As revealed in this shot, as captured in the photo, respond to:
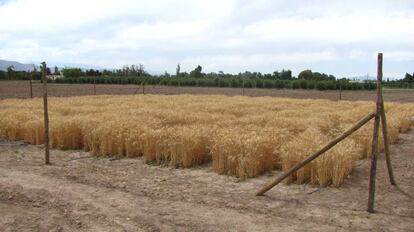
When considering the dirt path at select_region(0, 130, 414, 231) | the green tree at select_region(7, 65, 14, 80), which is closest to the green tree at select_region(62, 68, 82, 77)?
the green tree at select_region(7, 65, 14, 80)

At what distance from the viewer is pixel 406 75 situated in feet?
306

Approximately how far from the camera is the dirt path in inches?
209

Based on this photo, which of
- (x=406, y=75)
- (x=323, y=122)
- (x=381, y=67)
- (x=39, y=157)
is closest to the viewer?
(x=381, y=67)

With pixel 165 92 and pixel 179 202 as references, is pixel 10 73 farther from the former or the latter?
pixel 179 202

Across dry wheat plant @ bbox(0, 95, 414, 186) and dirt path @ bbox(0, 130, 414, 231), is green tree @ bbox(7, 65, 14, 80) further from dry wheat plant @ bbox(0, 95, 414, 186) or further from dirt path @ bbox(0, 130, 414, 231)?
dirt path @ bbox(0, 130, 414, 231)

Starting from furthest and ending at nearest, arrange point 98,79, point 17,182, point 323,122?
1. point 98,79
2. point 323,122
3. point 17,182

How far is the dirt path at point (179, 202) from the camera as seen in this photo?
530 cm

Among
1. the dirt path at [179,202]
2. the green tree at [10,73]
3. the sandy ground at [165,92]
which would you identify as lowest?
the dirt path at [179,202]

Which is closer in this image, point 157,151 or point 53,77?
point 157,151

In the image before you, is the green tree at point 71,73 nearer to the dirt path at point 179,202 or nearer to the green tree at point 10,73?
the green tree at point 10,73

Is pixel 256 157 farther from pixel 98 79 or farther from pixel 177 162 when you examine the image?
pixel 98 79

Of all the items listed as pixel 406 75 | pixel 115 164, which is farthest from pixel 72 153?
pixel 406 75

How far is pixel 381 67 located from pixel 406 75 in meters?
96.2

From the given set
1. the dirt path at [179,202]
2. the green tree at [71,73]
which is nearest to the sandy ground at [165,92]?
the dirt path at [179,202]
